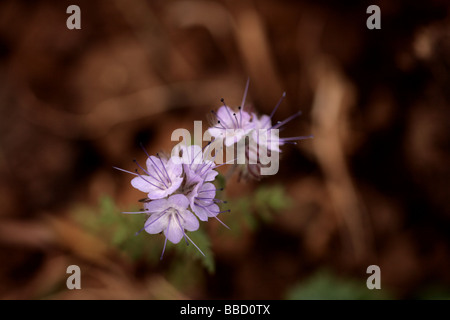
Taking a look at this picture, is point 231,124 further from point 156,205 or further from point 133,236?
point 133,236

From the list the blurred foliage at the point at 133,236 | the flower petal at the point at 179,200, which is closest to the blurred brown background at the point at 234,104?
the blurred foliage at the point at 133,236

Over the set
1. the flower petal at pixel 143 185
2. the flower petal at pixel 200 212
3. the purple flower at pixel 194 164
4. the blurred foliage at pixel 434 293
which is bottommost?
the blurred foliage at pixel 434 293

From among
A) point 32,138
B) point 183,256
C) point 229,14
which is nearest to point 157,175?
point 183,256

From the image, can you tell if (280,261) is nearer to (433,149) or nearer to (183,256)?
(183,256)

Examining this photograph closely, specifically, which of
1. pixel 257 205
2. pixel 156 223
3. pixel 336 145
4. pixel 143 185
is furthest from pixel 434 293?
pixel 143 185

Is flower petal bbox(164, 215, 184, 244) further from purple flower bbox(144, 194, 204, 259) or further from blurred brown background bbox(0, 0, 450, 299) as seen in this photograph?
blurred brown background bbox(0, 0, 450, 299)

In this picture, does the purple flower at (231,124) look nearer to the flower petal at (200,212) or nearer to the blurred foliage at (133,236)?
the flower petal at (200,212)
